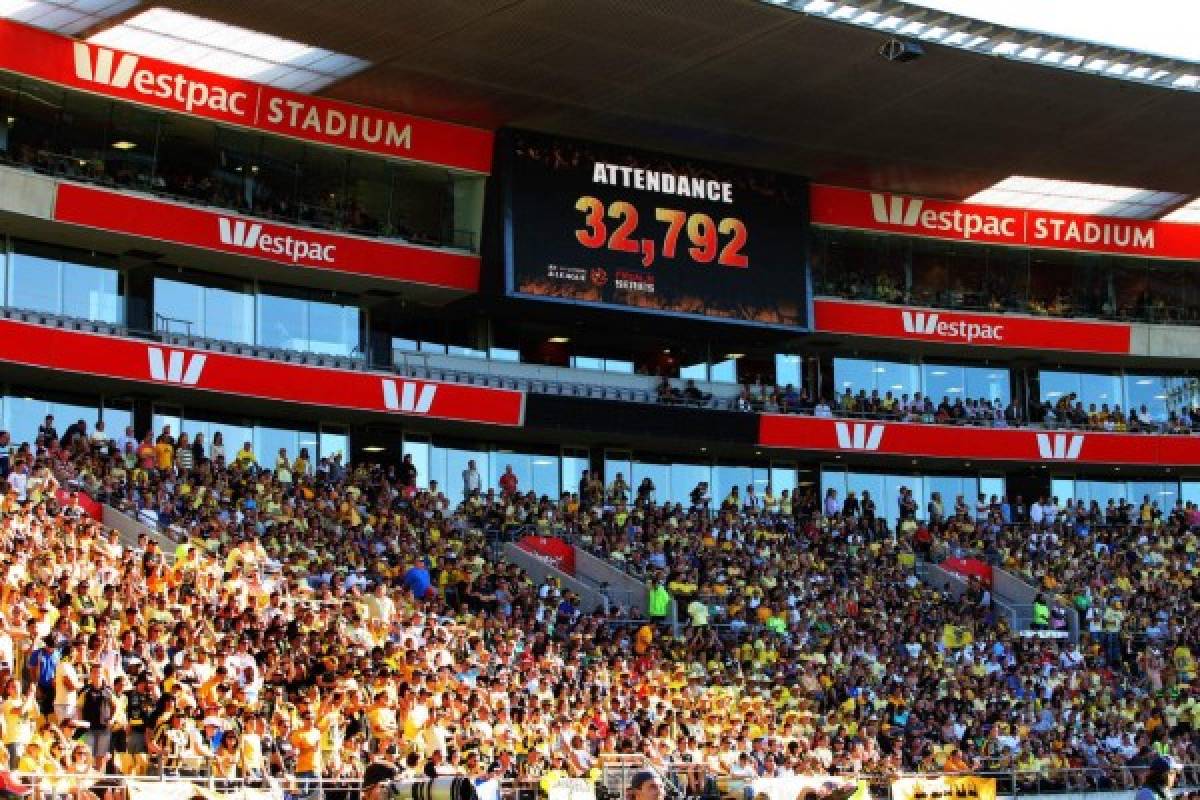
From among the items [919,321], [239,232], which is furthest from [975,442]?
[239,232]

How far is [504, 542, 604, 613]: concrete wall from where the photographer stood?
38094mm

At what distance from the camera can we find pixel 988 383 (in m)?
53.1

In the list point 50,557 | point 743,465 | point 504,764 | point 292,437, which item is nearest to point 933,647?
point 743,465

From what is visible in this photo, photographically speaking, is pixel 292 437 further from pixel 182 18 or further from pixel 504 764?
pixel 504 764

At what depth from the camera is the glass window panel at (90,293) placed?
3856cm

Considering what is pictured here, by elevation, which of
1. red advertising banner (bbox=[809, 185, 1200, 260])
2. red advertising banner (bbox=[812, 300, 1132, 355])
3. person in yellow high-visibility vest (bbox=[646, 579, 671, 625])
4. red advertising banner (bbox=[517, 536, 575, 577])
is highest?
red advertising banner (bbox=[809, 185, 1200, 260])

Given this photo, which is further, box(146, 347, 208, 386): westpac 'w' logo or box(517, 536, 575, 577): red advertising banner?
box(517, 536, 575, 577): red advertising banner

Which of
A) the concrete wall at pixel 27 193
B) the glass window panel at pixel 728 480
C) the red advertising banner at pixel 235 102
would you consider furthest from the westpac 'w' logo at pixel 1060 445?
the concrete wall at pixel 27 193

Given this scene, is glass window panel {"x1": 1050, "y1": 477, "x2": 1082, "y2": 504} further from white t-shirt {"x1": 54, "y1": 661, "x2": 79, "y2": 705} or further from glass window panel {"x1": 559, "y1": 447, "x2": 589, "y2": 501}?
white t-shirt {"x1": 54, "y1": 661, "x2": 79, "y2": 705}

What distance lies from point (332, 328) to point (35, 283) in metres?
7.11

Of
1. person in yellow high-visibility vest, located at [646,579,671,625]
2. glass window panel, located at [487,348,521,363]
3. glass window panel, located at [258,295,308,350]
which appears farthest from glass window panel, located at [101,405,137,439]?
person in yellow high-visibility vest, located at [646,579,671,625]

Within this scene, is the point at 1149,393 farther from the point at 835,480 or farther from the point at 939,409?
the point at 835,480

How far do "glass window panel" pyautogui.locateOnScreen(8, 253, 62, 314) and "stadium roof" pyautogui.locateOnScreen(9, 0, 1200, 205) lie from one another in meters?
4.82

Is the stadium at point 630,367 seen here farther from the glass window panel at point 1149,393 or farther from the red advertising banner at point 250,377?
the glass window panel at point 1149,393
